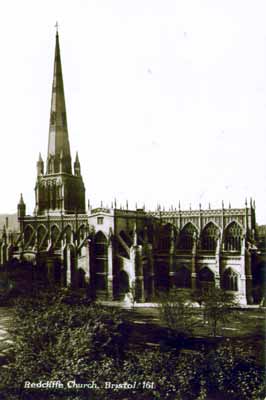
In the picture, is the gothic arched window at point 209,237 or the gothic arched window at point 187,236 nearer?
the gothic arched window at point 209,237

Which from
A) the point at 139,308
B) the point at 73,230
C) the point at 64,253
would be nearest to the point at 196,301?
the point at 139,308

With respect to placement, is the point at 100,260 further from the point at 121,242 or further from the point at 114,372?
the point at 114,372

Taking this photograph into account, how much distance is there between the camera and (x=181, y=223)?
5119 centimetres

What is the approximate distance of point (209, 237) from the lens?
49.9 m

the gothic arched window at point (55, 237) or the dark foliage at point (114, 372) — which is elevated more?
the gothic arched window at point (55, 237)

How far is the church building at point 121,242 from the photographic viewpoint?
144 feet

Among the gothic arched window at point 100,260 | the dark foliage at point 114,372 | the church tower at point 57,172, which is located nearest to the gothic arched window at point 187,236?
the gothic arched window at point 100,260

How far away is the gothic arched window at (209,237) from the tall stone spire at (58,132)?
2282 cm

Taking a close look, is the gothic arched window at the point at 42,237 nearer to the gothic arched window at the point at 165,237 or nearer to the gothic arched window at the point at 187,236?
the gothic arched window at the point at 165,237

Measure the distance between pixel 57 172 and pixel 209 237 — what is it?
966 inches

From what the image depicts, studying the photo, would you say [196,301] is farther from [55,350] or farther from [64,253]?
[55,350]

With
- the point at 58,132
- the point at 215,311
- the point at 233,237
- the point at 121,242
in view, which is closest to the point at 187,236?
the point at 233,237

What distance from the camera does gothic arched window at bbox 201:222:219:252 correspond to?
49531 millimetres

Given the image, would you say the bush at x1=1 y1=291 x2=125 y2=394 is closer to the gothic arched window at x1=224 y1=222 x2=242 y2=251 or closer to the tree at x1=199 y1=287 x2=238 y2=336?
the tree at x1=199 y1=287 x2=238 y2=336
